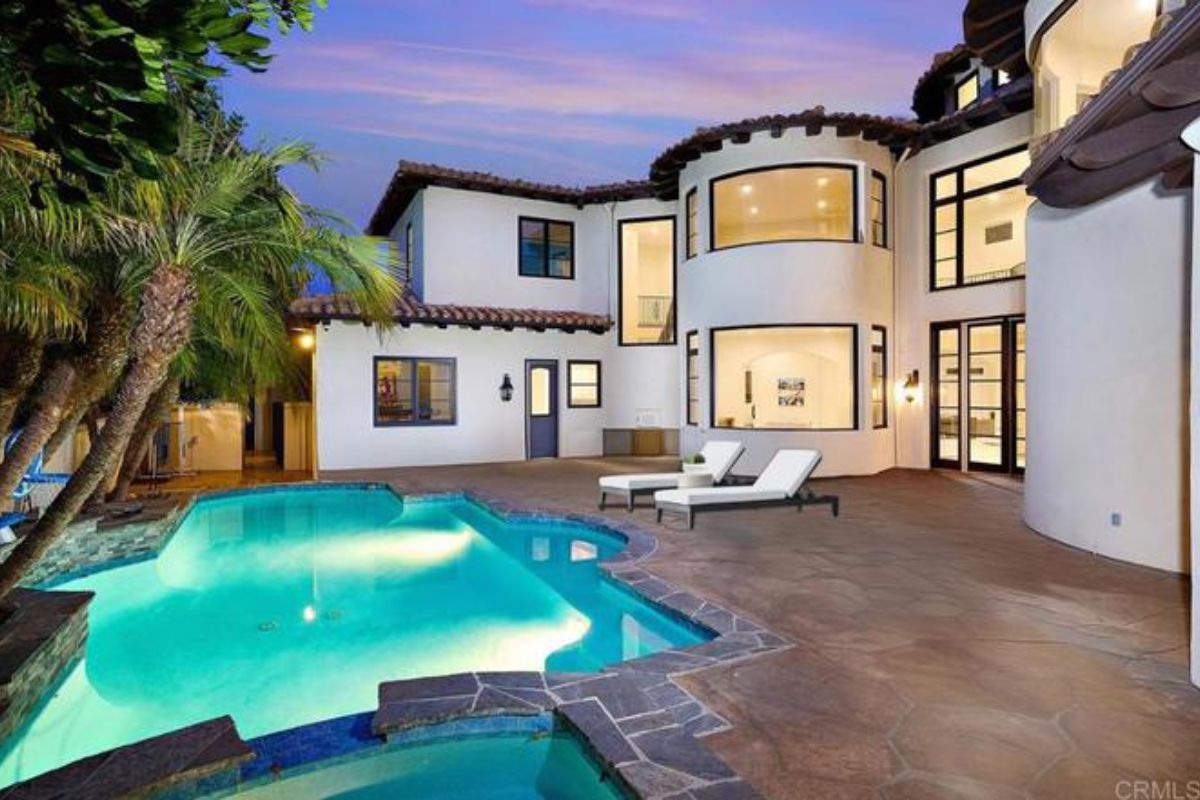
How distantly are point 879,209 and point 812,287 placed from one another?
2560mm

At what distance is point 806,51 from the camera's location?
212 ft

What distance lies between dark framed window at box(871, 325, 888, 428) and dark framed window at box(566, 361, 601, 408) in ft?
23.9

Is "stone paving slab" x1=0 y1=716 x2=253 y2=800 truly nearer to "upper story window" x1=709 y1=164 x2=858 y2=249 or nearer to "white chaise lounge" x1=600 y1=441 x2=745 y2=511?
"white chaise lounge" x1=600 y1=441 x2=745 y2=511

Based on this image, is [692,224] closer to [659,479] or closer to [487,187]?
[487,187]

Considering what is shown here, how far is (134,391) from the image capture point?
5.10 meters

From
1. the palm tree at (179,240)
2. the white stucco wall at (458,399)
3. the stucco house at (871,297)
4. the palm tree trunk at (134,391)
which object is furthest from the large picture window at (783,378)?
the palm tree trunk at (134,391)

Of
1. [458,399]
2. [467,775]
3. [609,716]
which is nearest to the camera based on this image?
[467,775]

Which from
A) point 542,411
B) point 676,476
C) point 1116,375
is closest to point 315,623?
point 676,476

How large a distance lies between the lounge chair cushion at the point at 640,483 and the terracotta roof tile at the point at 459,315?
6962 mm

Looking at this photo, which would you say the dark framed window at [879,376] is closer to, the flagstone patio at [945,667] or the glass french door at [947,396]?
the glass french door at [947,396]

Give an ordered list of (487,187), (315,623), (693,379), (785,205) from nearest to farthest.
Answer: (315,623) → (693,379) → (487,187) → (785,205)

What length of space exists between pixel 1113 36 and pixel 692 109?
11060 centimetres

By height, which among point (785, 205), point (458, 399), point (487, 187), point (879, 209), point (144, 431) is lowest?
point (144, 431)

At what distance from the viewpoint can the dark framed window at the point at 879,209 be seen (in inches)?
547
